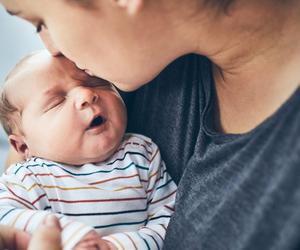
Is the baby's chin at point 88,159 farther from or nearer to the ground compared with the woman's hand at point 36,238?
nearer to the ground

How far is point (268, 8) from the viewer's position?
72 cm

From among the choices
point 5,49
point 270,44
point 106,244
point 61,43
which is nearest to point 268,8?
point 270,44

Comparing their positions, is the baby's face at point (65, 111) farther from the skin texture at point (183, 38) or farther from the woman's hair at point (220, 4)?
the woman's hair at point (220, 4)

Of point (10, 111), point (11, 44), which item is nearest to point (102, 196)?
point (10, 111)

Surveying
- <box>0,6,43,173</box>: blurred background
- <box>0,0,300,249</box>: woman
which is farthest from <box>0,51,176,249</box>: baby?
<box>0,6,43,173</box>: blurred background

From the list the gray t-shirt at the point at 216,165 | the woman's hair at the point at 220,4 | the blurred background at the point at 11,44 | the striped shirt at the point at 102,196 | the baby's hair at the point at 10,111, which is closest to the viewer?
the gray t-shirt at the point at 216,165

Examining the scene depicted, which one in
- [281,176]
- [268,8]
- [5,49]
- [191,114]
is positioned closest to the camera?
[281,176]

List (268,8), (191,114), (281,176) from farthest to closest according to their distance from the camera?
(191,114)
(268,8)
(281,176)

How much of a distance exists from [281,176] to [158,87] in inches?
17.2

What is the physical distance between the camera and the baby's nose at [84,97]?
0.89 meters

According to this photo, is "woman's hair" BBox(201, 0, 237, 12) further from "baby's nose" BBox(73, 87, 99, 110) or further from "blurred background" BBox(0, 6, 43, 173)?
"blurred background" BBox(0, 6, 43, 173)

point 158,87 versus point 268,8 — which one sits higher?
point 268,8

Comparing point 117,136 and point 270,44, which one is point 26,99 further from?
point 270,44

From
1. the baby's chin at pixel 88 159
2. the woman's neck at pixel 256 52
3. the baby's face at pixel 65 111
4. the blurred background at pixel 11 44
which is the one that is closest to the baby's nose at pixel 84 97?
the baby's face at pixel 65 111
